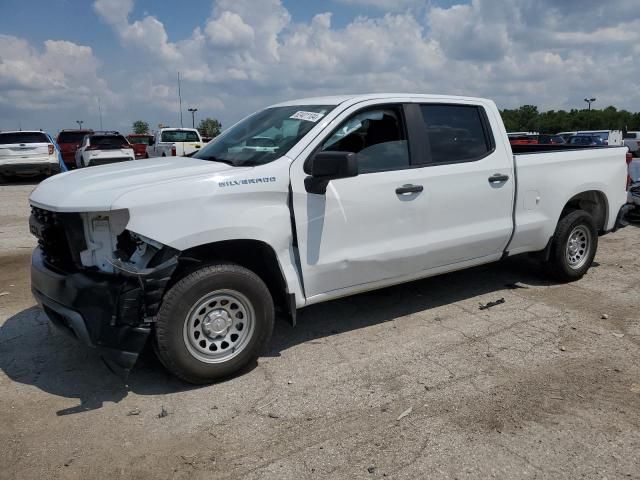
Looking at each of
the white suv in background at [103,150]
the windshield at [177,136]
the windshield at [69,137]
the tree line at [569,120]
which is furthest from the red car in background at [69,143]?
the tree line at [569,120]

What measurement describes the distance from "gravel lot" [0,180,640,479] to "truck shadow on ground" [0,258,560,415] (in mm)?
18

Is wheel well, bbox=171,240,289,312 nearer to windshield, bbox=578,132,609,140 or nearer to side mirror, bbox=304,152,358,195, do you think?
side mirror, bbox=304,152,358,195

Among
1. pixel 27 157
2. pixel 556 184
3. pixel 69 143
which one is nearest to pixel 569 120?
pixel 69 143

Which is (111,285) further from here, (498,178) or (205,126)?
(205,126)

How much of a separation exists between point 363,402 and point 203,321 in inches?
46.4

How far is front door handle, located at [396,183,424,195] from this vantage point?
14.7 feet

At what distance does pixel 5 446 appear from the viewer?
318 cm

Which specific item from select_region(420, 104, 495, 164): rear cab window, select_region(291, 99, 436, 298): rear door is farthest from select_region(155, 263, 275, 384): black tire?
select_region(420, 104, 495, 164): rear cab window

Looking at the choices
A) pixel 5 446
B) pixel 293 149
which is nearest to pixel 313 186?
pixel 293 149

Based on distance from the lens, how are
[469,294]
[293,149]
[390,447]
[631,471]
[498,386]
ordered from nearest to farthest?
[631,471] → [390,447] → [498,386] → [293,149] → [469,294]

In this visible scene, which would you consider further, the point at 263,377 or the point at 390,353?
the point at 390,353

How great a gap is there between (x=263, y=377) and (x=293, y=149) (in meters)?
1.65

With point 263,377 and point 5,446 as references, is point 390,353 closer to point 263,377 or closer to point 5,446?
point 263,377

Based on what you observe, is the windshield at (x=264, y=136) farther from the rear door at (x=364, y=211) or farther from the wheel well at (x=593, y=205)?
the wheel well at (x=593, y=205)
